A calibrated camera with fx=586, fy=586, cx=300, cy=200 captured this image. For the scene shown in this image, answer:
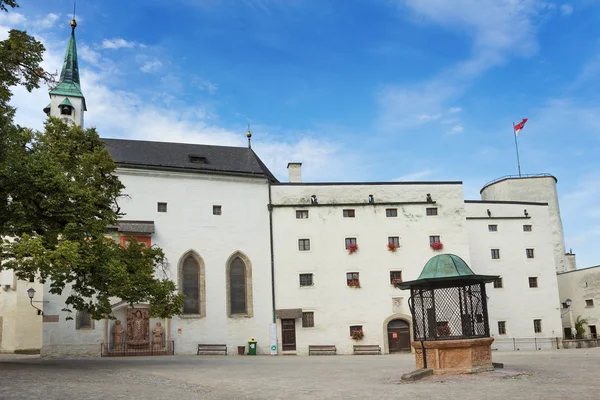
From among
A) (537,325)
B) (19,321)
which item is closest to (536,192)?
(537,325)

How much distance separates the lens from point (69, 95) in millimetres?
44219

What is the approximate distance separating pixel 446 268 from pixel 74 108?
3566 cm

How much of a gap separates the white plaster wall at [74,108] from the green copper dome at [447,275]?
33347 millimetres

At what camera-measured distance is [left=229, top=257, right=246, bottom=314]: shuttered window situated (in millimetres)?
36375

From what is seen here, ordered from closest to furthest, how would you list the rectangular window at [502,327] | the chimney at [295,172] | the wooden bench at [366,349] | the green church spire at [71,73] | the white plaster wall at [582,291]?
the wooden bench at [366,349] < the rectangular window at [502,327] < the chimney at [295,172] < the green church spire at [71,73] < the white plaster wall at [582,291]

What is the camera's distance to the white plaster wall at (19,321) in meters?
38.3

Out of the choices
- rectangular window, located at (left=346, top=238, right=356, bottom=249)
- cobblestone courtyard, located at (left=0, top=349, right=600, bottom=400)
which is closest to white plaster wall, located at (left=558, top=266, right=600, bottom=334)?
rectangular window, located at (left=346, top=238, right=356, bottom=249)

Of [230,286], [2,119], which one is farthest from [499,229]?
[2,119]

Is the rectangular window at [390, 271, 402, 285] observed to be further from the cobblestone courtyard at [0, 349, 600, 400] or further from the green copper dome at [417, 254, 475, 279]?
the green copper dome at [417, 254, 475, 279]

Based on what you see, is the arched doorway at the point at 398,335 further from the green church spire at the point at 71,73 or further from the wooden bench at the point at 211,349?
the green church spire at the point at 71,73

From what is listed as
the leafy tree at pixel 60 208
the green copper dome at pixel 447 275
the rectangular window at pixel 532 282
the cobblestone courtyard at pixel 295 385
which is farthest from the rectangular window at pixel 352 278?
the green copper dome at pixel 447 275

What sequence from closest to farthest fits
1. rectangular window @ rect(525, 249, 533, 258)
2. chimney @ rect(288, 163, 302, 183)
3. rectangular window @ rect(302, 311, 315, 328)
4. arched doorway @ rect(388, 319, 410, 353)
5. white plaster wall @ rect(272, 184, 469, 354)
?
rectangular window @ rect(302, 311, 315, 328) → white plaster wall @ rect(272, 184, 469, 354) → arched doorway @ rect(388, 319, 410, 353) → rectangular window @ rect(525, 249, 533, 258) → chimney @ rect(288, 163, 302, 183)

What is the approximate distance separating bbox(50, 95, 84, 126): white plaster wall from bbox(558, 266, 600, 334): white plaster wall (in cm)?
4016

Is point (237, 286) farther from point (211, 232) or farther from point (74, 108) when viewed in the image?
point (74, 108)
